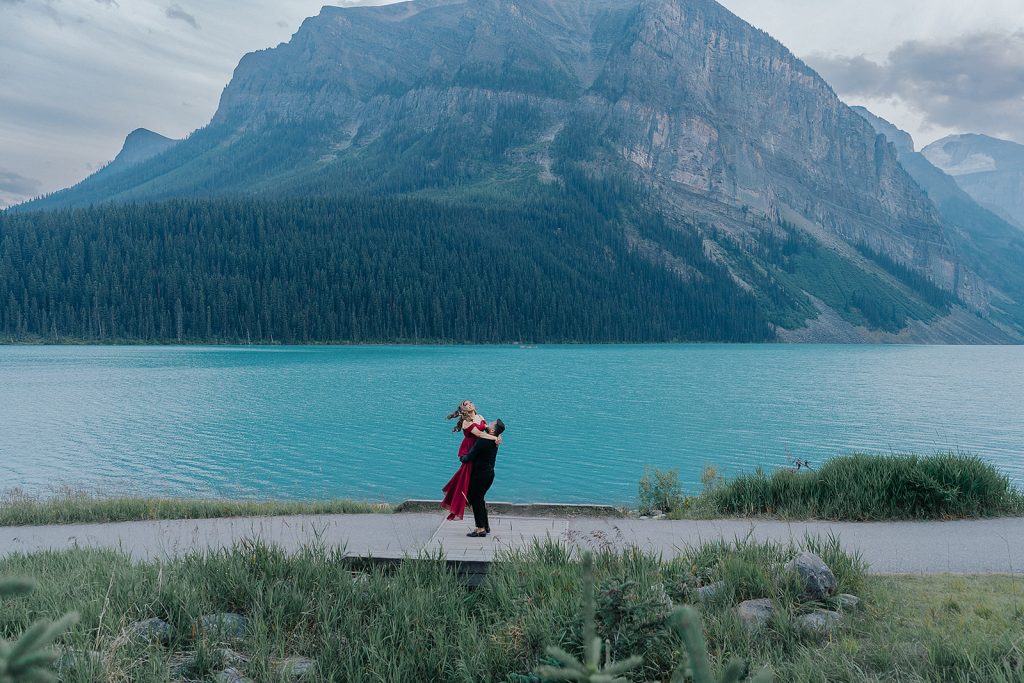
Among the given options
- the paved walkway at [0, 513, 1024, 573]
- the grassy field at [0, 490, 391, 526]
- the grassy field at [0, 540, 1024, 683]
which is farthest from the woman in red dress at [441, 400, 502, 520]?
the grassy field at [0, 490, 391, 526]

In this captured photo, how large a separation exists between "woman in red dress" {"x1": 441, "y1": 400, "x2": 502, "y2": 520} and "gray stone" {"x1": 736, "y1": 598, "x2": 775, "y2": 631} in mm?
4925

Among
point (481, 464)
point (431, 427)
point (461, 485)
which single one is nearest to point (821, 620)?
point (481, 464)

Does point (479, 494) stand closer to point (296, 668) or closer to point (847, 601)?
point (296, 668)

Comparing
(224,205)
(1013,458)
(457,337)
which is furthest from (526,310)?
(1013,458)

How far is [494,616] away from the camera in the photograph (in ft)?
25.1

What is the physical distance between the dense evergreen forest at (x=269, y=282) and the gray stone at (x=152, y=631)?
151210 mm

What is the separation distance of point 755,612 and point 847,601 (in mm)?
1269

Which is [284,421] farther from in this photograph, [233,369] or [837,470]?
[233,369]

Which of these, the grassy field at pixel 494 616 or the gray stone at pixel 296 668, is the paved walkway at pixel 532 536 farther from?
the gray stone at pixel 296 668

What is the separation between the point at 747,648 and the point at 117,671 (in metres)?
5.84

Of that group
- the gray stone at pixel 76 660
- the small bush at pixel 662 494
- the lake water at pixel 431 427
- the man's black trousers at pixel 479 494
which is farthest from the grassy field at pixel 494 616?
the lake water at pixel 431 427

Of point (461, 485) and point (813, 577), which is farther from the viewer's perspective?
point (461, 485)

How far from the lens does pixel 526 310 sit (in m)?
178

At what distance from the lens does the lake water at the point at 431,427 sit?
28.1 metres
